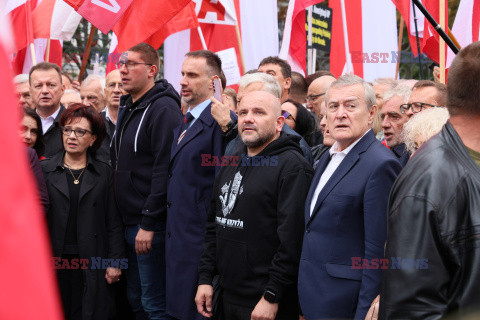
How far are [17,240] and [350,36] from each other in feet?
29.2

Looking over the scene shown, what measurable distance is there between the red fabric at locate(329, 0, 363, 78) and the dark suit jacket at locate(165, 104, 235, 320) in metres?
4.13

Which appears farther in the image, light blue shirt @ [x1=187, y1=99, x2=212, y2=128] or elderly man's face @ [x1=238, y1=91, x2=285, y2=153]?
light blue shirt @ [x1=187, y1=99, x2=212, y2=128]

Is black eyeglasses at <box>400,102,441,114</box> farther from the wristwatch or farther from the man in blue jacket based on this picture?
the man in blue jacket

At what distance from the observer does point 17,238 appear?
56 centimetres

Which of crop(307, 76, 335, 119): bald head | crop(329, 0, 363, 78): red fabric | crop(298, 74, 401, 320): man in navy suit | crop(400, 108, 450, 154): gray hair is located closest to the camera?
crop(298, 74, 401, 320): man in navy suit

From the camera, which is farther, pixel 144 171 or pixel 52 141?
pixel 52 141

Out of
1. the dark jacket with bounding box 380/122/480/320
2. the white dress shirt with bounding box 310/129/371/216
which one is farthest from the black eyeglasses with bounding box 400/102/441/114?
the dark jacket with bounding box 380/122/480/320

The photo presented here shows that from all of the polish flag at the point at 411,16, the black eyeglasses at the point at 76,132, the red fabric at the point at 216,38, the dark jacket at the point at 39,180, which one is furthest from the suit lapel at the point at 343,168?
the red fabric at the point at 216,38

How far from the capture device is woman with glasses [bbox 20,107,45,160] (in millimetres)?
5656

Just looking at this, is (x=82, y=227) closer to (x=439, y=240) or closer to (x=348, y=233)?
(x=348, y=233)

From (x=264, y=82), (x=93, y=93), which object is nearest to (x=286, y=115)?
(x=264, y=82)

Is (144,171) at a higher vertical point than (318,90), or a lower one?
lower

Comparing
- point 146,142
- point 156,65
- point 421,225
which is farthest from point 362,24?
point 421,225

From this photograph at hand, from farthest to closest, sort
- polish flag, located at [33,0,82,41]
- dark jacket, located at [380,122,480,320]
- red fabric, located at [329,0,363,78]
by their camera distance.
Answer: red fabric, located at [329,0,363,78] → polish flag, located at [33,0,82,41] → dark jacket, located at [380,122,480,320]
